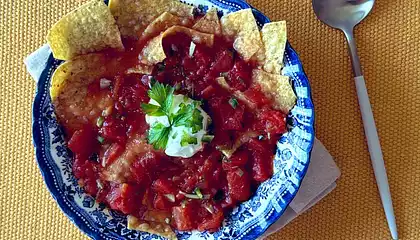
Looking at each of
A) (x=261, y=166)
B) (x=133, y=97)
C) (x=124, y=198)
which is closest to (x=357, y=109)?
(x=261, y=166)

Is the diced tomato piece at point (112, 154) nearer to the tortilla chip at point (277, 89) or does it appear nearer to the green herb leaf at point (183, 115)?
the green herb leaf at point (183, 115)

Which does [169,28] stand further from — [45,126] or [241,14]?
[45,126]

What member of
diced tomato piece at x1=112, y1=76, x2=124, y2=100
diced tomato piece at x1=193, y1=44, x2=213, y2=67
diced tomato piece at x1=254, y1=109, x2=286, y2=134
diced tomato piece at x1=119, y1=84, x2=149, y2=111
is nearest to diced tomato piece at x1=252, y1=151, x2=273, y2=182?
diced tomato piece at x1=254, y1=109, x2=286, y2=134

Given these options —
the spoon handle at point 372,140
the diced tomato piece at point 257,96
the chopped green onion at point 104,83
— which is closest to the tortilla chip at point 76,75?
the chopped green onion at point 104,83

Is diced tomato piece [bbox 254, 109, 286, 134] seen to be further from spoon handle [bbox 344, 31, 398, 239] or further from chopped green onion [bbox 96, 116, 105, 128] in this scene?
chopped green onion [bbox 96, 116, 105, 128]

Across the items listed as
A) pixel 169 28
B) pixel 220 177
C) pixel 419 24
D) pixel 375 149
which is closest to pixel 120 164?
pixel 220 177

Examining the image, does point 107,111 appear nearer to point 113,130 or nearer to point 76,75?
point 113,130

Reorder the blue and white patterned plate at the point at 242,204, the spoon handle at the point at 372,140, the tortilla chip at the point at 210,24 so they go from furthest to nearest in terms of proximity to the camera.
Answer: the spoon handle at the point at 372,140 → the tortilla chip at the point at 210,24 → the blue and white patterned plate at the point at 242,204
